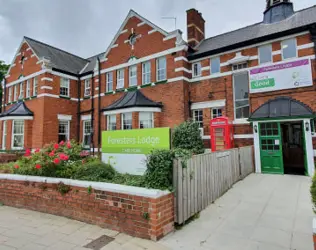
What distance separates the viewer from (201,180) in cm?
560

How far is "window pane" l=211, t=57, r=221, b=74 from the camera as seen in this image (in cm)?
1327

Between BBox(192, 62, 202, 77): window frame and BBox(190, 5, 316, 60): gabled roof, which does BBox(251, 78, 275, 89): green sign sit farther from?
BBox(192, 62, 202, 77): window frame

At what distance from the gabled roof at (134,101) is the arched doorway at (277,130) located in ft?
20.9

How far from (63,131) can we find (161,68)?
33.8ft

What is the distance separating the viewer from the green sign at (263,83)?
36.8 feet

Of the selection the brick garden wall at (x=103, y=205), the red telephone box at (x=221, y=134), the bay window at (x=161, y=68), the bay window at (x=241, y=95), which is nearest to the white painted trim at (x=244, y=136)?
the red telephone box at (x=221, y=134)

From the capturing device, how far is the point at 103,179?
568cm

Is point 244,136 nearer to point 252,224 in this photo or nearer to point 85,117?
point 252,224

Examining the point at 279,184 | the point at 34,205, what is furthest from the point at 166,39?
the point at 34,205

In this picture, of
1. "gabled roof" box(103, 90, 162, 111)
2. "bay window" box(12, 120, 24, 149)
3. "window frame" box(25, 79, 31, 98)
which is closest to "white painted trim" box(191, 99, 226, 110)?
"gabled roof" box(103, 90, 162, 111)

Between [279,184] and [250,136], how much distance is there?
3932 millimetres

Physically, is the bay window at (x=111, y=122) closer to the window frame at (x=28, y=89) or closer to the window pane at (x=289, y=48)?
the window frame at (x=28, y=89)

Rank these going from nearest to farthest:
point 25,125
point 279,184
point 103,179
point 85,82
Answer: point 103,179, point 279,184, point 25,125, point 85,82

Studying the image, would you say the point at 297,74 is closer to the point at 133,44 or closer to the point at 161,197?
the point at 161,197
